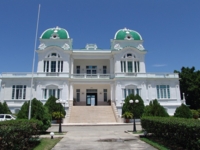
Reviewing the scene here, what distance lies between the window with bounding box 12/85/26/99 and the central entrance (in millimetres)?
11842

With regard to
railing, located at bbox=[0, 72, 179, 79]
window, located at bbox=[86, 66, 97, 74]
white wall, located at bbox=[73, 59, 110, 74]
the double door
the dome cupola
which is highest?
the dome cupola

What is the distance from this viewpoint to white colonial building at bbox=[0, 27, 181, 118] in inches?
1271

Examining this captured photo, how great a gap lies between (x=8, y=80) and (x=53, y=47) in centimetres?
946

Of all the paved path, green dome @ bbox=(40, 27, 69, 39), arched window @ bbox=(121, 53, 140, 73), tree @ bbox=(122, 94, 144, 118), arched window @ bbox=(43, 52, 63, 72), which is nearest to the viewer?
the paved path

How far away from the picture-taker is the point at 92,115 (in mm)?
29938

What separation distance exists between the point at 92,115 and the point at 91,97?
8325 mm

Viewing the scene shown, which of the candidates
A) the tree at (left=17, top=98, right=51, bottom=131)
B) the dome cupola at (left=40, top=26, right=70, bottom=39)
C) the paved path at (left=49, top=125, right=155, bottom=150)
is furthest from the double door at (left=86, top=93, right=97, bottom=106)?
the paved path at (left=49, top=125, right=155, bottom=150)

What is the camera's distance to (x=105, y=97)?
37438 millimetres

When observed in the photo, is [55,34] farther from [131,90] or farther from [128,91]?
[131,90]

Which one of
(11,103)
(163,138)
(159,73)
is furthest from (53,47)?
(163,138)

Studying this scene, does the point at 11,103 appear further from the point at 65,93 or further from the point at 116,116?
the point at 116,116

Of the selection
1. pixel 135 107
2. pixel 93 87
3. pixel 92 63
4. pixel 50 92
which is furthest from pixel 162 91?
pixel 50 92

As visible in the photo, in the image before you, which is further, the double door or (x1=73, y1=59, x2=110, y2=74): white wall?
(x1=73, y1=59, x2=110, y2=74): white wall

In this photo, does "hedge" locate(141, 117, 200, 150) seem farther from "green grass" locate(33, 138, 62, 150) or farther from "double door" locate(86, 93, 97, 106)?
→ "double door" locate(86, 93, 97, 106)
